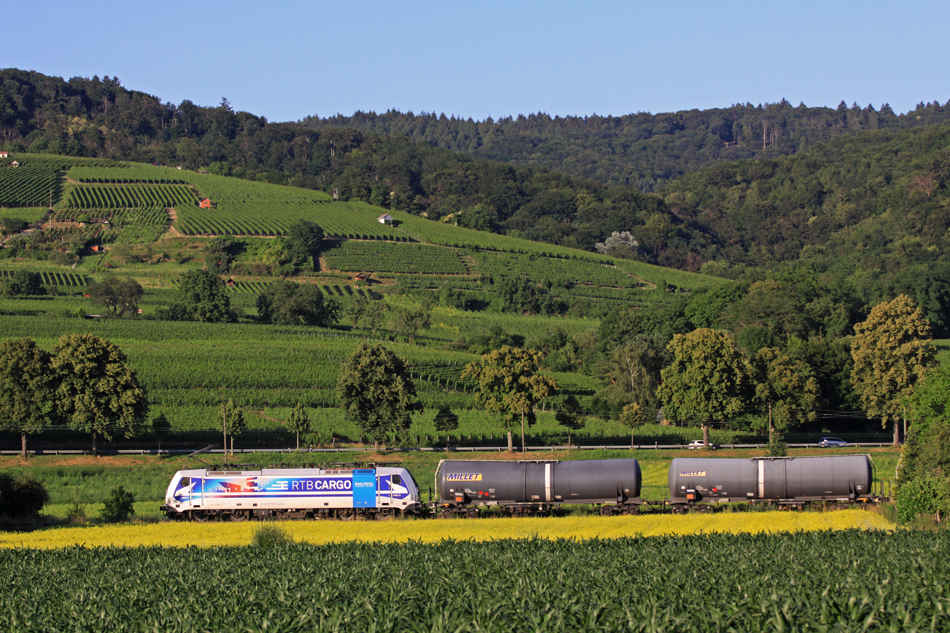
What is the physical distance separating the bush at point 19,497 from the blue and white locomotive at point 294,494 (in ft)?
21.3

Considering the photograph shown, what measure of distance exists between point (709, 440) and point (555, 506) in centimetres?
3052

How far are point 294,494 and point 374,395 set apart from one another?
23.3 metres

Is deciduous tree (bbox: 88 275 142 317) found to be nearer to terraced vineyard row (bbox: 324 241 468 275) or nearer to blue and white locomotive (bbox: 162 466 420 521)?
terraced vineyard row (bbox: 324 241 468 275)

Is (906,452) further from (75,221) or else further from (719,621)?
(75,221)

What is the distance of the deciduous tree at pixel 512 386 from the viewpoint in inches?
2785

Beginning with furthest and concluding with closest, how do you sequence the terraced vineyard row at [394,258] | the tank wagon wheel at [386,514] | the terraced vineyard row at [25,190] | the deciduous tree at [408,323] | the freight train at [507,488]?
the terraced vineyard row at [25,190] < the terraced vineyard row at [394,258] < the deciduous tree at [408,323] < the tank wagon wheel at [386,514] < the freight train at [507,488]

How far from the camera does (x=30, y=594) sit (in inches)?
808

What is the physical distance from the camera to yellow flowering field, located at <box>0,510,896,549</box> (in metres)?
36.9

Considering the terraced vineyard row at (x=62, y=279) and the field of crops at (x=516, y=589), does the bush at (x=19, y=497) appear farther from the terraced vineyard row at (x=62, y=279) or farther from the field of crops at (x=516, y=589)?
the terraced vineyard row at (x=62, y=279)

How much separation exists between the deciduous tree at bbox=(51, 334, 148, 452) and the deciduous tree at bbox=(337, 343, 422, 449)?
16018mm

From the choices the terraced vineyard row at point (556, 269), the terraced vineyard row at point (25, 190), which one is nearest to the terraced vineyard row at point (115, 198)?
the terraced vineyard row at point (25, 190)

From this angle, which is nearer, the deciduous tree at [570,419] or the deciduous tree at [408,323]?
the deciduous tree at [570,419]

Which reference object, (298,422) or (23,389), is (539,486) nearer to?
(298,422)

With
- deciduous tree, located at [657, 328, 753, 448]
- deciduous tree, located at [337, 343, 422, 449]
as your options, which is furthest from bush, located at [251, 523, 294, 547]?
deciduous tree, located at [657, 328, 753, 448]
